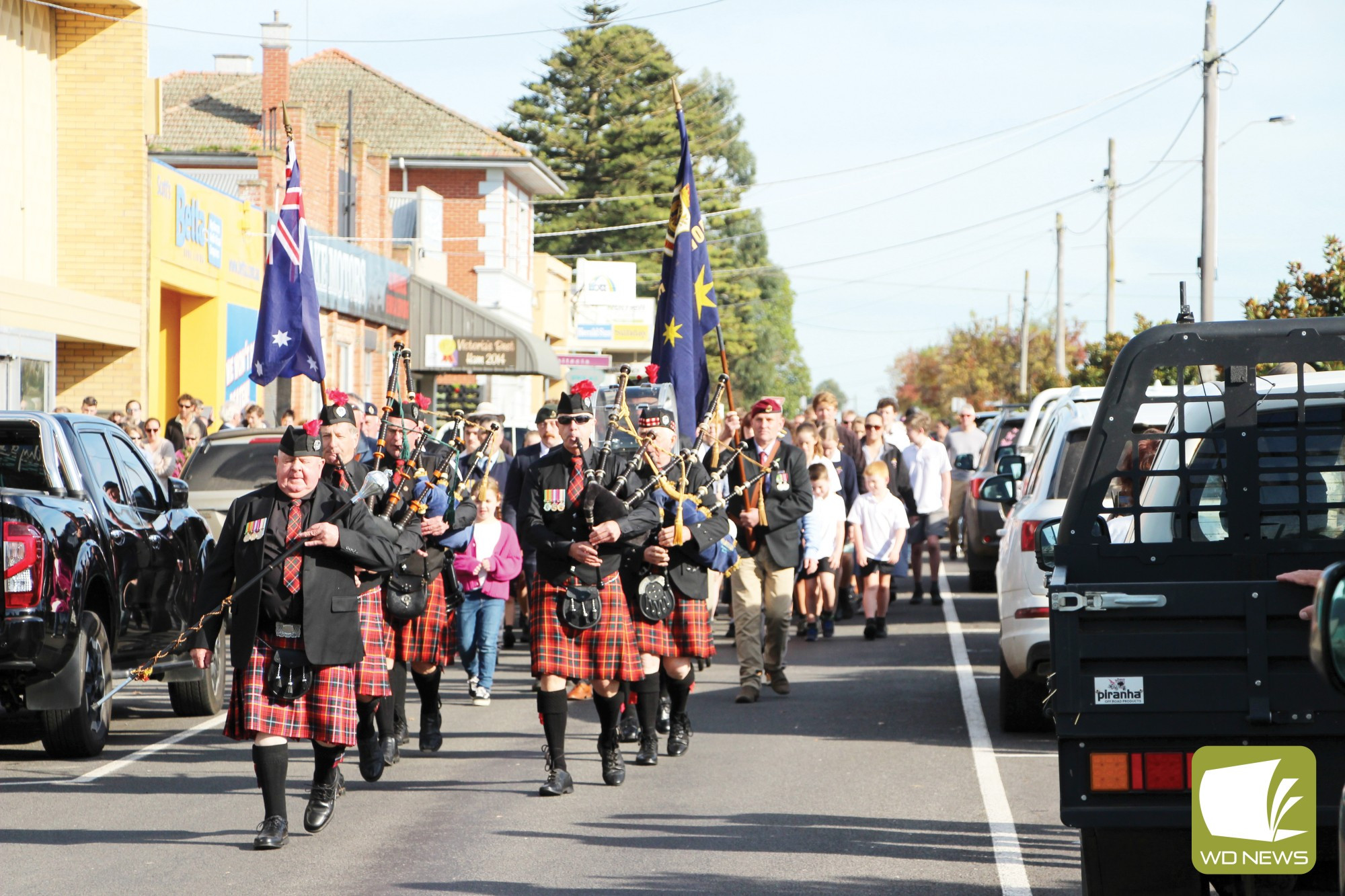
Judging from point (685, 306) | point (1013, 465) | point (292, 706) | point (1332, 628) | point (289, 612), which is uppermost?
point (685, 306)

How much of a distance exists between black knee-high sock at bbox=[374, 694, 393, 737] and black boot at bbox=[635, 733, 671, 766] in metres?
1.42

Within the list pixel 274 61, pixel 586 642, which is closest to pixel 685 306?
pixel 586 642

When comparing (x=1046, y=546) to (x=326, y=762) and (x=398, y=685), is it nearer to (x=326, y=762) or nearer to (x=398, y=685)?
(x=326, y=762)

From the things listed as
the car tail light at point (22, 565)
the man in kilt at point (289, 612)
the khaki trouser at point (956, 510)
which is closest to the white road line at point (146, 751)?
the car tail light at point (22, 565)

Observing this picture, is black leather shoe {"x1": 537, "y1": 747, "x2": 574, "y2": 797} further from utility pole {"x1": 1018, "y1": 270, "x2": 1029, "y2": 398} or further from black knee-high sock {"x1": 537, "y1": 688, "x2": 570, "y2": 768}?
utility pole {"x1": 1018, "y1": 270, "x2": 1029, "y2": 398}

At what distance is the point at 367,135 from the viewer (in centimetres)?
4766

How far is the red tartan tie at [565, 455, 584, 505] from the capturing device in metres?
9.20

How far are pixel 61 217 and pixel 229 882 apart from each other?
18.5 metres

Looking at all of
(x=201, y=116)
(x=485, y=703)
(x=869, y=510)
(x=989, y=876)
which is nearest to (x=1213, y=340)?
(x=989, y=876)

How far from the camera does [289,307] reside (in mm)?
15344

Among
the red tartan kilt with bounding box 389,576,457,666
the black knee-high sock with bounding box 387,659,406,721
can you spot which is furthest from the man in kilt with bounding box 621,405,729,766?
the black knee-high sock with bounding box 387,659,406,721

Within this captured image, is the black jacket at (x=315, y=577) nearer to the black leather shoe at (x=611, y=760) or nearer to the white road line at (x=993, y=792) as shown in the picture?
the black leather shoe at (x=611, y=760)

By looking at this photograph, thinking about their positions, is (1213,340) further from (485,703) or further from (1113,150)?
(1113,150)

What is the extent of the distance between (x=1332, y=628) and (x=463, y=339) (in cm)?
3671
